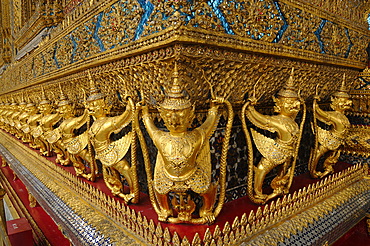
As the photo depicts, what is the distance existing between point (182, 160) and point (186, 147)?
0.17 feet

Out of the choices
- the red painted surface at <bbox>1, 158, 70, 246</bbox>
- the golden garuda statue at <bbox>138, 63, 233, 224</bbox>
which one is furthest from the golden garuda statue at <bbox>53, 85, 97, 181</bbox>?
the golden garuda statue at <bbox>138, 63, 233, 224</bbox>

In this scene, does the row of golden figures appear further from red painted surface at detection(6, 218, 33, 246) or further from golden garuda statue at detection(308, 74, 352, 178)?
red painted surface at detection(6, 218, 33, 246)

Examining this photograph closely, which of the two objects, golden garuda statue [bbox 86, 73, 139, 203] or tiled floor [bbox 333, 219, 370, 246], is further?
tiled floor [bbox 333, 219, 370, 246]

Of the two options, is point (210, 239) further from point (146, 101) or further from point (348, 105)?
point (348, 105)

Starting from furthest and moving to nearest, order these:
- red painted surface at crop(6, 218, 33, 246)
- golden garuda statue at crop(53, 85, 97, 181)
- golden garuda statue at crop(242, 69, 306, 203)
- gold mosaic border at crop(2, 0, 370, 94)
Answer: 1. golden garuda statue at crop(53, 85, 97, 181)
2. red painted surface at crop(6, 218, 33, 246)
3. golden garuda statue at crop(242, 69, 306, 203)
4. gold mosaic border at crop(2, 0, 370, 94)

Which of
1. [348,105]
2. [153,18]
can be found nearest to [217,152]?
[153,18]

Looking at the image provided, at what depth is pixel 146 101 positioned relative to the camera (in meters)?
1.29

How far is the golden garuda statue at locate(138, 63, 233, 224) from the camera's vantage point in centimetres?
94

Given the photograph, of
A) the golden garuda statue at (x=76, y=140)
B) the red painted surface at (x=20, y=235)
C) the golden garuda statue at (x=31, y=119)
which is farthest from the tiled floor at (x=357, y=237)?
the golden garuda statue at (x=31, y=119)

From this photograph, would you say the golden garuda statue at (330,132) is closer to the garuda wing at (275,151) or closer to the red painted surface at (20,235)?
the garuda wing at (275,151)

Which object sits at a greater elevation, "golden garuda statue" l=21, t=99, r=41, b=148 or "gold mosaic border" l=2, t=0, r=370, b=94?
"gold mosaic border" l=2, t=0, r=370, b=94

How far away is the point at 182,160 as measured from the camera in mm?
938

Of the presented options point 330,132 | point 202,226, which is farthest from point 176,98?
point 330,132

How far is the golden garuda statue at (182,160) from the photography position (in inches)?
37.2
